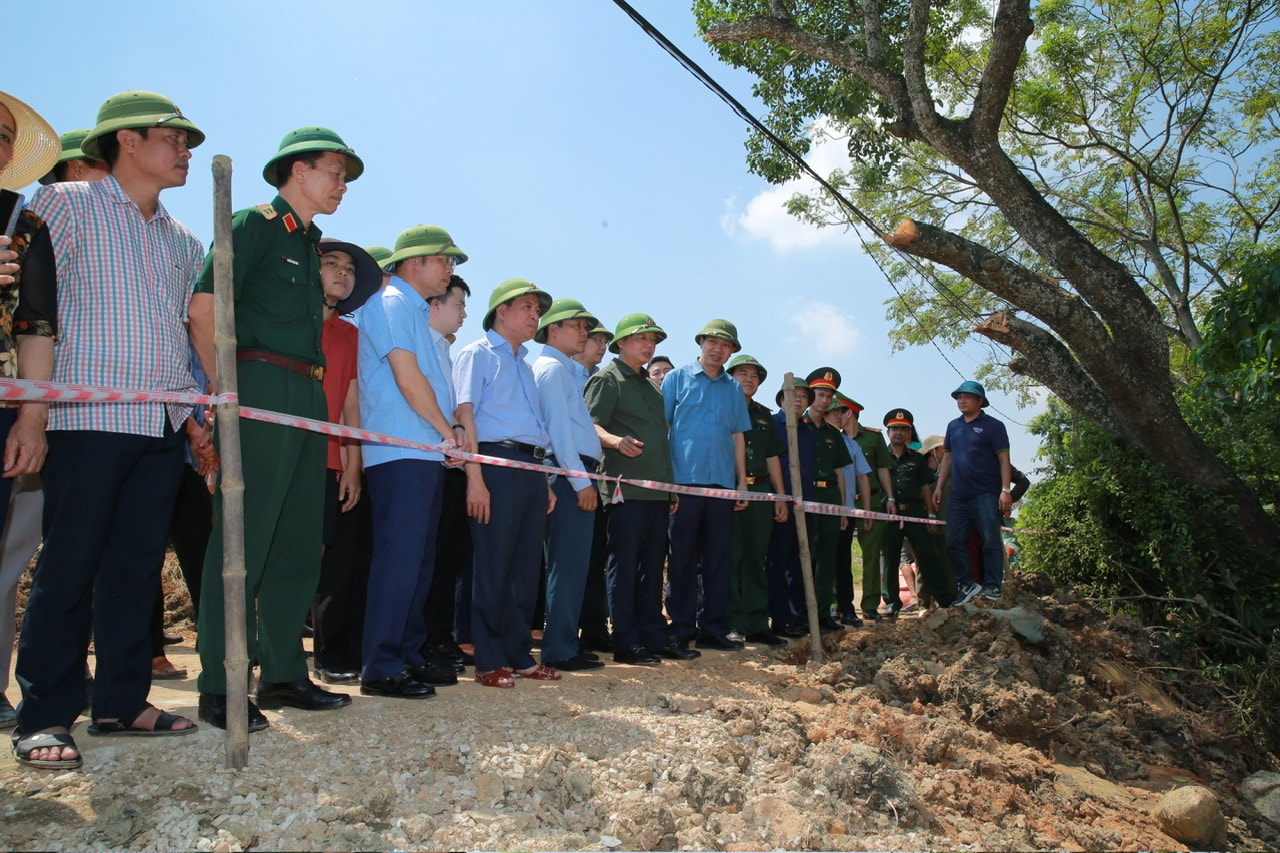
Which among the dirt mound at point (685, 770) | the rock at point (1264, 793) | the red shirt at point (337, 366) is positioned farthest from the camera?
the rock at point (1264, 793)

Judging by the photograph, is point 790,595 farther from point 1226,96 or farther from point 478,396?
point 1226,96

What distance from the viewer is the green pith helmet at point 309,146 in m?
3.67

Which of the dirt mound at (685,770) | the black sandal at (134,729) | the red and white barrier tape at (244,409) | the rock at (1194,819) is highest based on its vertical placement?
→ the red and white barrier tape at (244,409)

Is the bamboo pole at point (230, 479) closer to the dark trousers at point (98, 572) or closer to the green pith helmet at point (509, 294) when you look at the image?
the dark trousers at point (98, 572)

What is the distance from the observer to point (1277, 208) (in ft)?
57.2

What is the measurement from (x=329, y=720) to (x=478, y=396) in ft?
6.11

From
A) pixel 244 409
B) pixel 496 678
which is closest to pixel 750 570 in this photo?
pixel 496 678

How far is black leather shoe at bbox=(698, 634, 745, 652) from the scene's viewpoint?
6.64 meters

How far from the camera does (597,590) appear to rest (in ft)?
21.0

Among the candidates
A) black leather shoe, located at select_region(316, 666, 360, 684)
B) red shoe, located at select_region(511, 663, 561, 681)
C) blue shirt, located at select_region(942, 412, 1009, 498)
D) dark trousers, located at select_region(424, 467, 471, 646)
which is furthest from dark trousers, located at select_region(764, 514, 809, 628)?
black leather shoe, located at select_region(316, 666, 360, 684)

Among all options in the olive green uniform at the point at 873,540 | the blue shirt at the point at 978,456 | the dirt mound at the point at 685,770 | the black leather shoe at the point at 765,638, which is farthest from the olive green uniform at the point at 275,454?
the blue shirt at the point at 978,456

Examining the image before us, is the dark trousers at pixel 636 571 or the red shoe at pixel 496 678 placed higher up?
the dark trousers at pixel 636 571

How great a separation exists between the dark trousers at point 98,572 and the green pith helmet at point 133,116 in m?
1.07

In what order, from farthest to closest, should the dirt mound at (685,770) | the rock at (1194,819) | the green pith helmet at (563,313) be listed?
the green pith helmet at (563,313) < the rock at (1194,819) < the dirt mound at (685,770)
